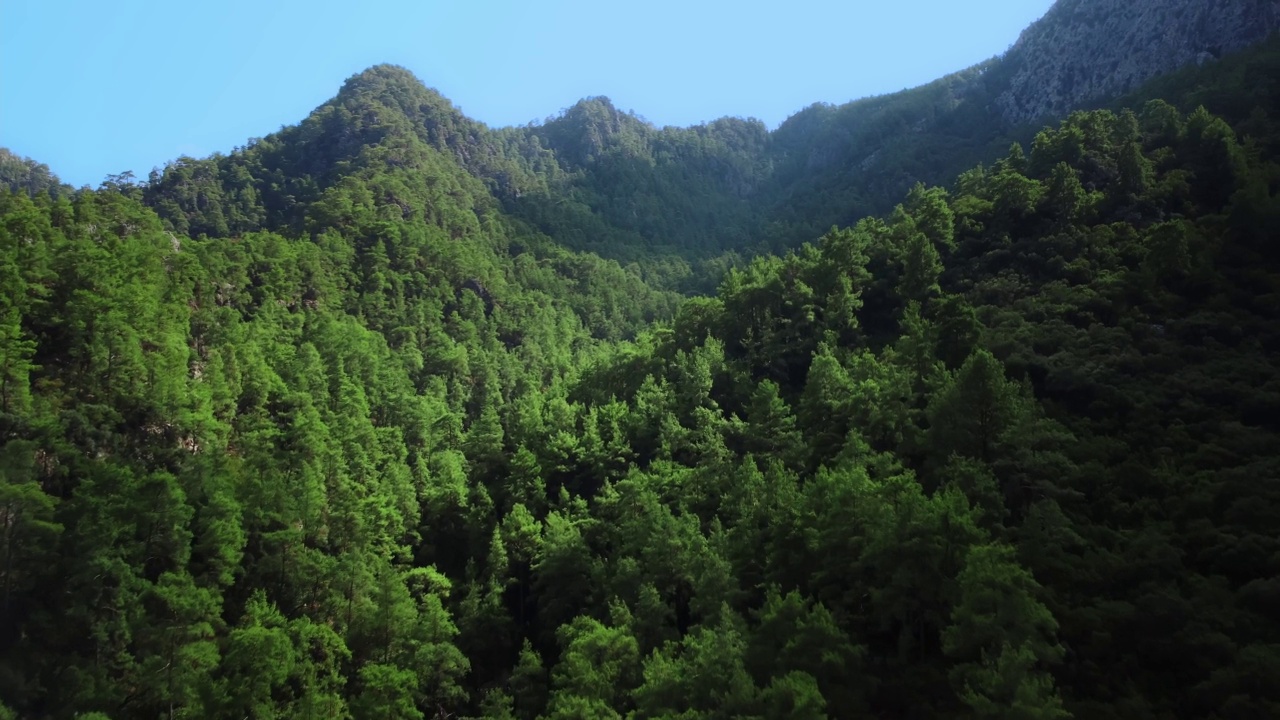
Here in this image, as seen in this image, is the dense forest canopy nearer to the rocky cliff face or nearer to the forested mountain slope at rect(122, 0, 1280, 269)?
the rocky cliff face

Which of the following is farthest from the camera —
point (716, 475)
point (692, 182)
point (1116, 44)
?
point (692, 182)

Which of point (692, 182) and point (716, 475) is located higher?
point (692, 182)

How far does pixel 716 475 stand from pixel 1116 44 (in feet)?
375

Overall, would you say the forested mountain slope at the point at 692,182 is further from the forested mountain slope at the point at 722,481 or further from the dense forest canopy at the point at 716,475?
the forested mountain slope at the point at 722,481

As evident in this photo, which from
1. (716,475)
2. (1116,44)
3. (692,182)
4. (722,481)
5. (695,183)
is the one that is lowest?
(722,481)

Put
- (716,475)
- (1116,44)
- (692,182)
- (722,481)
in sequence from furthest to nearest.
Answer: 1. (692,182)
2. (1116,44)
3. (716,475)
4. (722,481)

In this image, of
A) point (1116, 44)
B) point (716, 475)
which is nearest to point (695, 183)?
point (1116, 44)

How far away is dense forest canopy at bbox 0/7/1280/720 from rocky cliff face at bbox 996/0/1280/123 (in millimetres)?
23009

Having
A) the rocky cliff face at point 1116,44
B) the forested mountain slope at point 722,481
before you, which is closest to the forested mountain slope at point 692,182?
the rocky cliff face at point 1116,44

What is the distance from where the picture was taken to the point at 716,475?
48.9 metres

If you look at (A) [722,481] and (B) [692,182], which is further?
(B) [692,182]

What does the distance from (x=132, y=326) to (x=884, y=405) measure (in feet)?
165

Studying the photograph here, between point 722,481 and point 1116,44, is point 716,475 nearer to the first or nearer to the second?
point 722,481

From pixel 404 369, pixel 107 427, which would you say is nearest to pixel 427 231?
pixel 404 369
